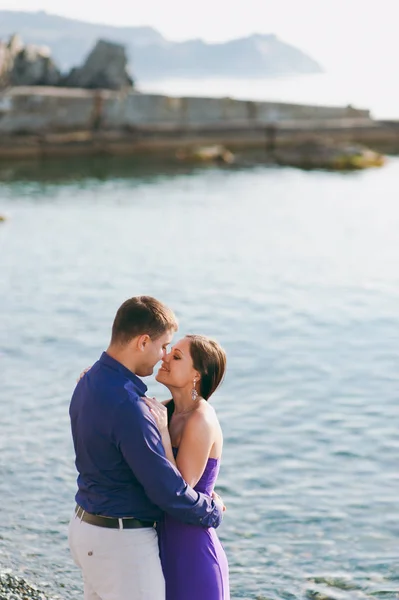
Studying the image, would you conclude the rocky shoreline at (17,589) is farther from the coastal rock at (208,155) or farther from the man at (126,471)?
the coastal rock at (208,155)

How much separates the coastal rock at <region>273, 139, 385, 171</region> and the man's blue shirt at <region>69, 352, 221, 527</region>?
32.1m

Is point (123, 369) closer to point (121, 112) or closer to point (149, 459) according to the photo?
point (149, 459)

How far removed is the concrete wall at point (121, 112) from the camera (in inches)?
1561

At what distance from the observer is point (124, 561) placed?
13.2ft

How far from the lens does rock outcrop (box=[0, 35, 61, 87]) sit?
44.5m

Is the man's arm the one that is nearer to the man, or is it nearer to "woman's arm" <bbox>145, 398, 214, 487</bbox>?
the man

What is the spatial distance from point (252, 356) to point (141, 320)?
8.63 m

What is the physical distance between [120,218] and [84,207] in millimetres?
2099

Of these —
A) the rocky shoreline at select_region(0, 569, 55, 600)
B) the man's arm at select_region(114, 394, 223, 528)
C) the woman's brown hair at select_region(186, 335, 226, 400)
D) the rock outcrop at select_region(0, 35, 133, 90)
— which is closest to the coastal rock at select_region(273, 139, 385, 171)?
the rock outcrop at select_region(0, 35, 133, 90)

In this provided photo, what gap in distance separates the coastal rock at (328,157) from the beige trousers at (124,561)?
32157mm

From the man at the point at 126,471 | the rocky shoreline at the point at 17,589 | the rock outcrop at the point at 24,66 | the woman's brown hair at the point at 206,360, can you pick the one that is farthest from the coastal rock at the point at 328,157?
the man at the point at 126,471

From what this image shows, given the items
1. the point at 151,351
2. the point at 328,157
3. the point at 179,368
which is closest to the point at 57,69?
the point at 328,157

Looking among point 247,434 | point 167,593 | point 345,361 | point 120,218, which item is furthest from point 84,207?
point 167,593

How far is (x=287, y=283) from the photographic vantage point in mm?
16812
